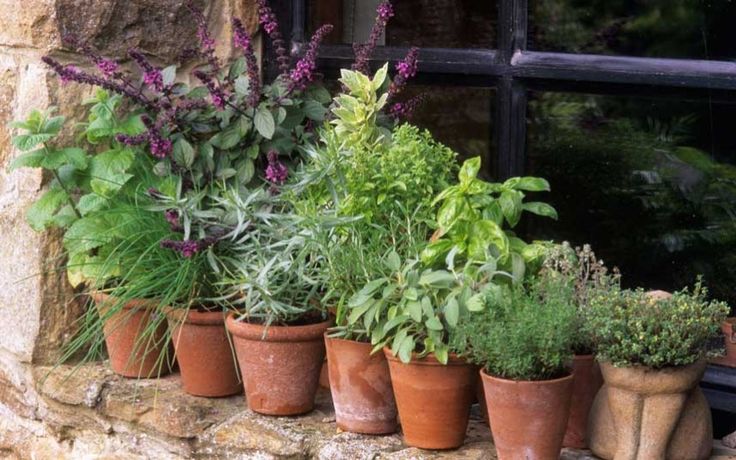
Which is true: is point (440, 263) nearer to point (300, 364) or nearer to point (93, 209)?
point (300, 364)

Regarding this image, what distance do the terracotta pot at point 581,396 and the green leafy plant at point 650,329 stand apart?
0.14 meters

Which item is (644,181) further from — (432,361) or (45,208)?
(45,208)

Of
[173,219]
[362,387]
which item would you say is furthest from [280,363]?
[173,219]

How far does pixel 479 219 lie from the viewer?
2.36m

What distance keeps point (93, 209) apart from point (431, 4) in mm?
947

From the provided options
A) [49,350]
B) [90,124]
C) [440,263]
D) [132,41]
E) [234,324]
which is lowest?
[49,350]

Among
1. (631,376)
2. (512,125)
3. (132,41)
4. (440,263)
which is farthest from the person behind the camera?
(132,41)

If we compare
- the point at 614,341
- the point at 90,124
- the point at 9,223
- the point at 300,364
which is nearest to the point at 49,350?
the point at 9,223

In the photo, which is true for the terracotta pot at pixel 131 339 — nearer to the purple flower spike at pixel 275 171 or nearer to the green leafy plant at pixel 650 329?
the purple flower spike at pixel 275 171

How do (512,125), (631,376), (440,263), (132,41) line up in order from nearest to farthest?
(631,376)
(440,263)
(512,125)
(132,41)

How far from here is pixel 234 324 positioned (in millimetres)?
2545

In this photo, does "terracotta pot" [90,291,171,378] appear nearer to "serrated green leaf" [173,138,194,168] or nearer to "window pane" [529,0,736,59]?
"serrated green leaf" [173,138,194,168]

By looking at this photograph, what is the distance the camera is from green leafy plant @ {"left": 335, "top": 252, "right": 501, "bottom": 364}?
224 centimetres

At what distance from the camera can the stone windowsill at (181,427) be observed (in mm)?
2408
